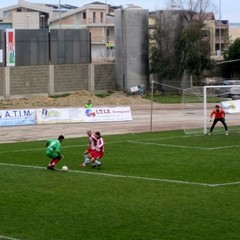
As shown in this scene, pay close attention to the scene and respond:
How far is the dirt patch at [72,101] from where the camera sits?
7781cm

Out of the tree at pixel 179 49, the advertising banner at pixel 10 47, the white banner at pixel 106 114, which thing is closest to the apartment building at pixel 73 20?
the tree at pixel 179 49

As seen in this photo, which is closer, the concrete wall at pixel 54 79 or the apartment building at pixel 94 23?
the concrete wall at pixel 54 79

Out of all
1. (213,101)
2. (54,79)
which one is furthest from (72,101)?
(213,101)

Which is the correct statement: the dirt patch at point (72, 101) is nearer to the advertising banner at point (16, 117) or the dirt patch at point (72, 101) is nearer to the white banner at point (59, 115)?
the white banner at point (59, 115)

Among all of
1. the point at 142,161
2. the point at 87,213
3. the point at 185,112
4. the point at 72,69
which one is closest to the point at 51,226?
the point at 87,213

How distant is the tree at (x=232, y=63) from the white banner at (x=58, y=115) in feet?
162

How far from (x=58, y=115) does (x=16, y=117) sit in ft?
9.89

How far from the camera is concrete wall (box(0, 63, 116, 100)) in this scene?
81.8 m

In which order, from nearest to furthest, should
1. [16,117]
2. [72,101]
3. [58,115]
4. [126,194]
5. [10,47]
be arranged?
[126,194]
[16,117]
[58,115]
[72,101]
[10,47]

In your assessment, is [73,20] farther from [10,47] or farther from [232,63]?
[10,47]

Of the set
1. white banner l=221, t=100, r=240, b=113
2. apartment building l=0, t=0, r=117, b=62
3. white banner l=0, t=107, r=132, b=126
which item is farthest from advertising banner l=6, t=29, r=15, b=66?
apartment building l=0, t=0, r=117, b=62

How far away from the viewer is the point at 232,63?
342ft

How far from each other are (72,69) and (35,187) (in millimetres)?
60980

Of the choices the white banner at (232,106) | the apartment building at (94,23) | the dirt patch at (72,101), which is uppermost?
the apartment building at (94,23)
